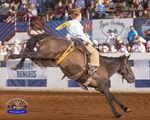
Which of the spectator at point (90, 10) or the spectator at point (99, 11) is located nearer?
the spectator at point (99, 11)

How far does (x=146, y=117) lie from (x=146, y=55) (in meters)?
6.20

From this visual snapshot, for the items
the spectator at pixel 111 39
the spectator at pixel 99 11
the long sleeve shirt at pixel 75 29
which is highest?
the spectator at pixel 99 11

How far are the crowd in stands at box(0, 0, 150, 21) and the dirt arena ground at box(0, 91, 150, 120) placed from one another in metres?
5.17

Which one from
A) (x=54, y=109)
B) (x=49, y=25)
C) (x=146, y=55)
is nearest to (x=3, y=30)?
(x=49, y=25)

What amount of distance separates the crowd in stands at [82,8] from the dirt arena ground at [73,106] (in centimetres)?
517

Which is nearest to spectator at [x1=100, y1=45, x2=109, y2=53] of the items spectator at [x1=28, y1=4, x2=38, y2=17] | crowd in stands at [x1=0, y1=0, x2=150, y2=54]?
crowd in stands at [x1=0, y1=0, x2=150, y2=54]

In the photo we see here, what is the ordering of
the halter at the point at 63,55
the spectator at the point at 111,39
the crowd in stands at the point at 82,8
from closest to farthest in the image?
the halter at the point at 63,55 → the spectator at the point at 111,39 → the crowd in stands at the point at 82,8

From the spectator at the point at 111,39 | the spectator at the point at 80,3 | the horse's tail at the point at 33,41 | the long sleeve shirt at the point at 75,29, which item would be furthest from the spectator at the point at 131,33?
the horse's tail at the point at 33,41

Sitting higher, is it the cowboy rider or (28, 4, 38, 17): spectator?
(28, 4, 38, 17): spectator

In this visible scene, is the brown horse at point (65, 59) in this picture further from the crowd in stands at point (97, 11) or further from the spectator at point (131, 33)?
the spectator at point (131, 33)

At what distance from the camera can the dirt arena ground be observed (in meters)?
12.8

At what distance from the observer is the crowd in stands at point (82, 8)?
75.2 ft

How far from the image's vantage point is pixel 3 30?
26188 millimetres

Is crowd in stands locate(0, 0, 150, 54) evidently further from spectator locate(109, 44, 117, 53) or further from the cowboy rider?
the cowboy rider
